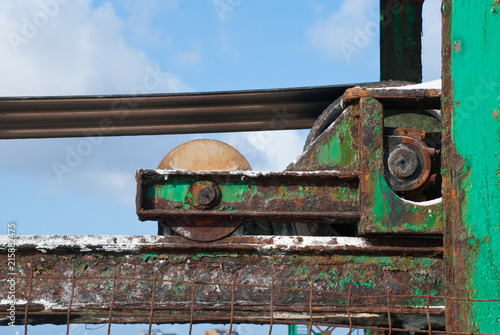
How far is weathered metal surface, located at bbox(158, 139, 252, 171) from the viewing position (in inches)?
118

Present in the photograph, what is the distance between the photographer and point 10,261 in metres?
2.41

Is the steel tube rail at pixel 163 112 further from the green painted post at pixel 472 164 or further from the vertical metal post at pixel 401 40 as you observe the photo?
the green painted post at pixel 472 164

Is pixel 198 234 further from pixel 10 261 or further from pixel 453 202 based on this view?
pixel 453 202

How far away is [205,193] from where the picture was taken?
7.96ft

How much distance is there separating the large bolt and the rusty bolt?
0.76 metres

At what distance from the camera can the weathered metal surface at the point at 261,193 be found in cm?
244

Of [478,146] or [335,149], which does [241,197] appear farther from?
[478,146]

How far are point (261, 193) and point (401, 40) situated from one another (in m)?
2.51

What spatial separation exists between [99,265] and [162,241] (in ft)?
0.94

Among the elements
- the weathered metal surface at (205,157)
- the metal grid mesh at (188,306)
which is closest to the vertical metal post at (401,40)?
the weathered metal surface at (205,157)

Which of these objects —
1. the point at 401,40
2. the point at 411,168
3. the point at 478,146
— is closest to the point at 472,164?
the point at 478,146

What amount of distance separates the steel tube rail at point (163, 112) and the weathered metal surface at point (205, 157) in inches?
38.2

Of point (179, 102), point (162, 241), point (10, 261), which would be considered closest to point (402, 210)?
point (162, 241)

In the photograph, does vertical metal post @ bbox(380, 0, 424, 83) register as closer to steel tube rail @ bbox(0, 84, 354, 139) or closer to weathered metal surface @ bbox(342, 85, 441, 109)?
steel tube rail @ bbox(0, 84, 354, 139)
